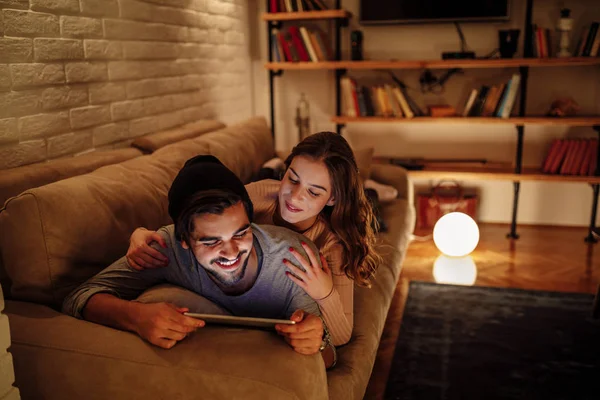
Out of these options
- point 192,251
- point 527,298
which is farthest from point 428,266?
point 192,251

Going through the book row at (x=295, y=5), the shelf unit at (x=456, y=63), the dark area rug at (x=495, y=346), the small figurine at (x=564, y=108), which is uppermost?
the book row at (x=295, y=5)

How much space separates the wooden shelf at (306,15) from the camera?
4070 mm

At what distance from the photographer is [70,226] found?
5.11ft

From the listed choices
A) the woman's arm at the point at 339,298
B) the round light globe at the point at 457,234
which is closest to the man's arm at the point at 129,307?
the woman's arm at the point at 339,298

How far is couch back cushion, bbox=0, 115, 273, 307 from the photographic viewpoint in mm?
1495

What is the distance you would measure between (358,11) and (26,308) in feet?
11.6

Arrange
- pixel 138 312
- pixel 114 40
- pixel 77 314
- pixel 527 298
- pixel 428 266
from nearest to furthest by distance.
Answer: pixel 138 312 < pixel 77 314 < pixel 114 40 < pixel 527 298 < pixel 428 266

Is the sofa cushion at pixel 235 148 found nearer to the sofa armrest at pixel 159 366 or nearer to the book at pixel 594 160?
the sofa armrest at pixel 159 366

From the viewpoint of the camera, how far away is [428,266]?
3.54 m

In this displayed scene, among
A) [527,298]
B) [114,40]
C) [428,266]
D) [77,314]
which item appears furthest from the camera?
[428,266]

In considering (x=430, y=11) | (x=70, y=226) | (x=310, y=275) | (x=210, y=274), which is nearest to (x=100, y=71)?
(x=70, y=226)

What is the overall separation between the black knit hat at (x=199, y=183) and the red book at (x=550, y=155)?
10.7ft

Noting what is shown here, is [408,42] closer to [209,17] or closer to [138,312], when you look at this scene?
[209,17]

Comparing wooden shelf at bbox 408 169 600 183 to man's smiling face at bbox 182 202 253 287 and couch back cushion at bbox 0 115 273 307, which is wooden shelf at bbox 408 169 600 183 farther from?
man's smiling face at bbox 182 202 253 287
